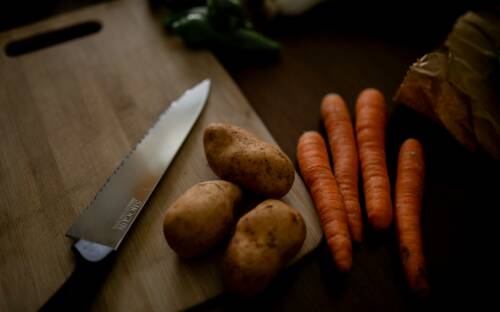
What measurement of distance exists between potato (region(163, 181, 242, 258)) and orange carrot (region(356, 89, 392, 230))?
17.3 inches

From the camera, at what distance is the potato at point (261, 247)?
84 cm

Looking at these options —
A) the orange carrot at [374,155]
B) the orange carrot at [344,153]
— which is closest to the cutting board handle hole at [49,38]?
the orange carrot at [344,153]

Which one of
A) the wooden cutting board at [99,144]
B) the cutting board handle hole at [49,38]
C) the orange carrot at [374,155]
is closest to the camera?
the wooden cutting board at [99,144]

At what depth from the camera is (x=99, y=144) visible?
1215 millimetres

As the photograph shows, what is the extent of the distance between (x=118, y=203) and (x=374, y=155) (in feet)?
2.56

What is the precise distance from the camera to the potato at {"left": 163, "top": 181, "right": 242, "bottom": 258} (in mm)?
880

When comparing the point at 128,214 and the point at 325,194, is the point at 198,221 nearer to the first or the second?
the point at 128,214

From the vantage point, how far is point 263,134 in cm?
124

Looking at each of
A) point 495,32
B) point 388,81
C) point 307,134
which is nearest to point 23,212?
point 307,134

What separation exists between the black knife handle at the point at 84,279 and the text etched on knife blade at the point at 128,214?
0.06 meters

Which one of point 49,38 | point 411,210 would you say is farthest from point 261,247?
point 49,38

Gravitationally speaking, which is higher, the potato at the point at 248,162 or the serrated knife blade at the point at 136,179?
the potato at the point at 248,162

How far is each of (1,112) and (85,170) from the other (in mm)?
424

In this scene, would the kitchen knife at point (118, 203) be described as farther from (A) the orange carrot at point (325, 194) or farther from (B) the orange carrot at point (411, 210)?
(B) the orange carrot at point (411, 210)
